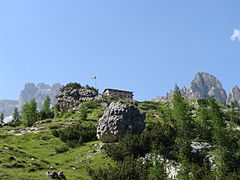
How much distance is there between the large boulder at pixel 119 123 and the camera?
1779 inches

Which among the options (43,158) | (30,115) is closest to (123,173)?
(43,158)

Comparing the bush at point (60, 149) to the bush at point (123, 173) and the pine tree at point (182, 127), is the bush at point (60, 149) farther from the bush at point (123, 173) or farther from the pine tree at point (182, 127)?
the pine tree at point (182, 127)

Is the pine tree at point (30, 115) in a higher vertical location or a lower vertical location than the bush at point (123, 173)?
higher

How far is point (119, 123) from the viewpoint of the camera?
45.6m

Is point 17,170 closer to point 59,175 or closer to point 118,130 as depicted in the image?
point 59,175

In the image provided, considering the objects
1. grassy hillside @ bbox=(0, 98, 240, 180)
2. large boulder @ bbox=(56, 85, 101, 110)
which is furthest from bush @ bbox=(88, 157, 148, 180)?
large boulder @ bbox=(56, 85, 101, 110)

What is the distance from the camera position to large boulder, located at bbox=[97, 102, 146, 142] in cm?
4519

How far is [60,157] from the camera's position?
38.8m

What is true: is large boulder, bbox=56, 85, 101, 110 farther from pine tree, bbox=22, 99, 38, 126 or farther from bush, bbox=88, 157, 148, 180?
bush, bbox=88, 157, 148, 180

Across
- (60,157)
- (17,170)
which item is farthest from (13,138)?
(17,170)

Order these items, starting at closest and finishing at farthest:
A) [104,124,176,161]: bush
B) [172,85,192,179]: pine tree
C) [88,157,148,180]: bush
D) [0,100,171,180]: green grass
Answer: [0,100,171,180]: green grass
[88,157,148,180]: bush
[172,85,192,179]: pine tree
[104,124,176,161]: bush

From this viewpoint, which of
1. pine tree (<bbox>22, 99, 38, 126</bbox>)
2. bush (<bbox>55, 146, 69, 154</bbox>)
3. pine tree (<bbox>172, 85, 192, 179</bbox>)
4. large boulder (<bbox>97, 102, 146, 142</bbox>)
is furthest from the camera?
pine tree (<bbox>22, 99, 38, 126</bbox>)

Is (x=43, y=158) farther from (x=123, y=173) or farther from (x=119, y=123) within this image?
(x=123, y=173)

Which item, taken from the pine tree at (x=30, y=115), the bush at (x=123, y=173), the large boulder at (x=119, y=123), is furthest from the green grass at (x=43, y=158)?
the pine tree at (x=30, y=115)
